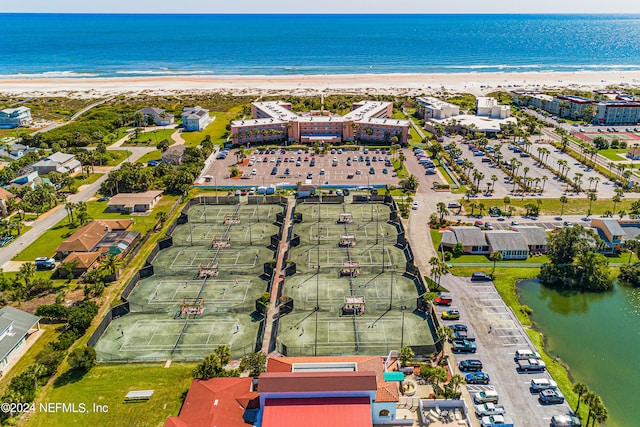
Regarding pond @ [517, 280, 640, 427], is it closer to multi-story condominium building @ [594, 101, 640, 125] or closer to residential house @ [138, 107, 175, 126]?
multi-story condominium building @ [594, 101, 640, 125]

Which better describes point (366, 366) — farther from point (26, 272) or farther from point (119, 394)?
point (26, 272)

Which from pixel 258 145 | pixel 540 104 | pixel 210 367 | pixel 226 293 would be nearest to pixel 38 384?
pixel 210 367

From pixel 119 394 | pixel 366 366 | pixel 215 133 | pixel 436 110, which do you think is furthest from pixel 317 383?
pixel 436 110

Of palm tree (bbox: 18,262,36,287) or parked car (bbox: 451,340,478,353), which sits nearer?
parked car (bbox: 451,340,478,353)

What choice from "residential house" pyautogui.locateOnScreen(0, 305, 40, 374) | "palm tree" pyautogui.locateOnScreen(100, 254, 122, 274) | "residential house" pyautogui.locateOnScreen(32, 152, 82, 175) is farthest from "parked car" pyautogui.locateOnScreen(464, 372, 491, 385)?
"residential house" pyautogui.locateOnScreen(32, 152, 82, 175)

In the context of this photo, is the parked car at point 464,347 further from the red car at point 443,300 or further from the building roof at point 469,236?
the building roof at point 469,236

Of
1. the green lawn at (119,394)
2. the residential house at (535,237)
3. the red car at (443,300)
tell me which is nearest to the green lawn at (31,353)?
the green lawn at (119,394)
